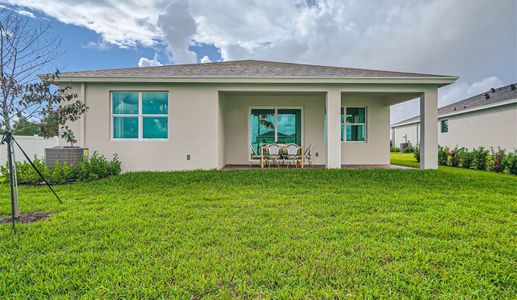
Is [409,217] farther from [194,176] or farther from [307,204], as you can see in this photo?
[194,176]

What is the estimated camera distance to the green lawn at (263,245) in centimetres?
221

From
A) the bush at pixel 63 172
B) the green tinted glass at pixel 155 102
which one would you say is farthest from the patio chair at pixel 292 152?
the bush at pixel 63 172

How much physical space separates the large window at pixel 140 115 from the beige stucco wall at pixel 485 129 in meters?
16.2

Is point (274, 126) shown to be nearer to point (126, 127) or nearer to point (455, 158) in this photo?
point (126, 127)

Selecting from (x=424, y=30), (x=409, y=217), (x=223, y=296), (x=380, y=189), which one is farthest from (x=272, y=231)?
(x=424, y=30)

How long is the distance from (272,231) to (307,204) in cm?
154

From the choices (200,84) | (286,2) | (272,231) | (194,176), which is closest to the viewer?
(272,231)

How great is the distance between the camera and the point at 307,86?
828 cm

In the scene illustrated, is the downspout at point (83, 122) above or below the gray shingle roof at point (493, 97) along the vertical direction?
below

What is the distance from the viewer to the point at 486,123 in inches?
564

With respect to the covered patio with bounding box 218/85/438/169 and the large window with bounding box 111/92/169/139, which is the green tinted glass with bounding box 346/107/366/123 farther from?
the large window with bounding box 111/92/169/139

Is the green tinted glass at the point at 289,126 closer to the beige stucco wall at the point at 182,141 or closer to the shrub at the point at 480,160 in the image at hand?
the beige stucco wall at the point at 182,141

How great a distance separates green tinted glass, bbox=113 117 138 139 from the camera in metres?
8.32

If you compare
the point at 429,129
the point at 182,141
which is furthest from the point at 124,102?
the point at 429,129
